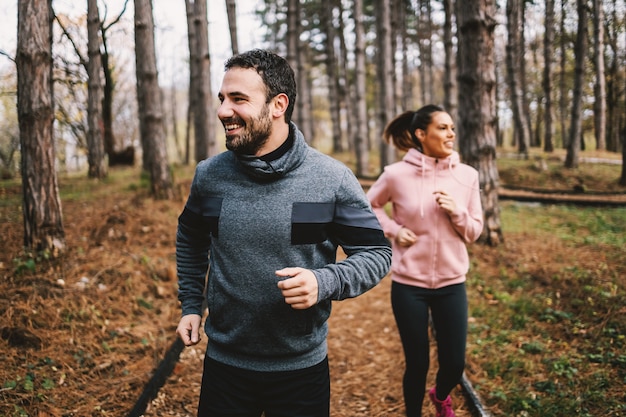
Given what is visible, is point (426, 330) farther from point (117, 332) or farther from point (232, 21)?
point (232, 21)

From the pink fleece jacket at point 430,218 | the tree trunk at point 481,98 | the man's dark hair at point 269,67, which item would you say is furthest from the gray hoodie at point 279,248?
the tree trunk at point 481,98

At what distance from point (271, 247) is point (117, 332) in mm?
3306

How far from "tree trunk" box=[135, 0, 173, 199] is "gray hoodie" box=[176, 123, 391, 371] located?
24.8 feet

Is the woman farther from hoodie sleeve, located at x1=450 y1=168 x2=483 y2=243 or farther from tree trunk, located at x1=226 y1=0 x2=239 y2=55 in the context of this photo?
tree trunk, located at x1=226 y1=0 x2=239 y2=55

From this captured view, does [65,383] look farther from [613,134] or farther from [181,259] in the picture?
[613,134]

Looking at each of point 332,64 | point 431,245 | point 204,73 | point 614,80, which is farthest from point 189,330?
point 614,80

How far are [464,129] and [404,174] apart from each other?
4.57 metres

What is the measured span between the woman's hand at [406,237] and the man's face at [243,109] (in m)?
1.67

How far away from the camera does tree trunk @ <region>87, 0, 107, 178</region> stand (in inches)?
546

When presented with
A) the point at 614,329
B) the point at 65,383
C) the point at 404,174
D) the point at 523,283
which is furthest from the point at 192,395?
the point at 523,283

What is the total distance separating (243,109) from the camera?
6.39 feet

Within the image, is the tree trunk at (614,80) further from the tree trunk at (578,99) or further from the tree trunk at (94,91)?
the tree trunk at (94,91)

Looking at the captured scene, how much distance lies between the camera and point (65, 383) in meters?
3.56

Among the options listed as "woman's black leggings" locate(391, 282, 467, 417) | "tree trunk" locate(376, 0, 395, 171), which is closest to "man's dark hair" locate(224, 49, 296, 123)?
"woman's black leggings" locate(391, 282, 467, 417)
